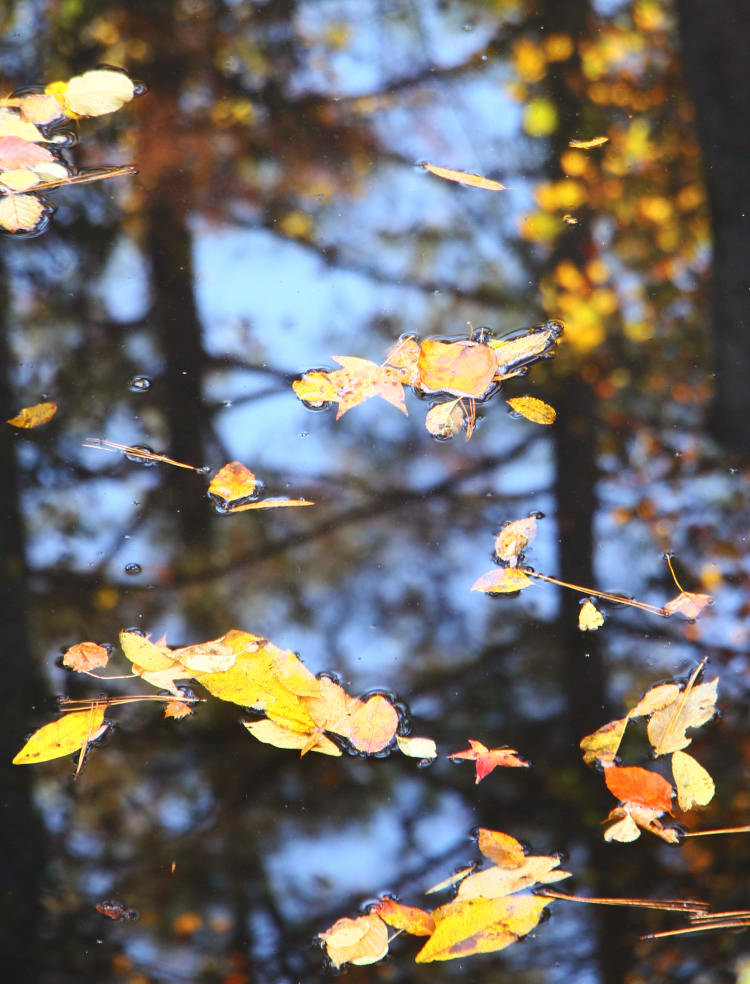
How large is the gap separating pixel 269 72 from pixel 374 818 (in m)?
1.66

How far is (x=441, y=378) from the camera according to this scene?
59.2 inches

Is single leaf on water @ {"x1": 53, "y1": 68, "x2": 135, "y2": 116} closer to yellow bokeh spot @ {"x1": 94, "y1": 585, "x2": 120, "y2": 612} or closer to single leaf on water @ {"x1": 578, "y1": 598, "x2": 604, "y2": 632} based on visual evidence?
yellow bokeh spot @ {"x1": 94, "y1": 585, "x2": 120, "y2": 612}

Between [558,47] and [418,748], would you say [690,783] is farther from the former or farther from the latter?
[558,47]

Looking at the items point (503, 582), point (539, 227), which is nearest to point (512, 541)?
point (503, 582)

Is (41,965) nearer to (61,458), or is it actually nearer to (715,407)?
(61,458)

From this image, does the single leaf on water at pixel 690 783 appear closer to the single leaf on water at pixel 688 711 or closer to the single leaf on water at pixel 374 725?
the single leaf on water at pixel 688 711

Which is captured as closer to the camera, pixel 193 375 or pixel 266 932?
pixel 266 932

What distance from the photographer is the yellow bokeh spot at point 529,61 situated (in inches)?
65.2

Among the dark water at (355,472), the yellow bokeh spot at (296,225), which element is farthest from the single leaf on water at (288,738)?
the yellow bokeh spot at (296,225)

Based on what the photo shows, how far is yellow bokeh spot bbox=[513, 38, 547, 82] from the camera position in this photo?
1655mm

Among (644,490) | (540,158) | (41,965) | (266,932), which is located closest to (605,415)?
(644,490)

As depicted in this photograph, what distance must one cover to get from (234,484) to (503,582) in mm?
592

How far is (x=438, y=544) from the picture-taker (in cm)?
146

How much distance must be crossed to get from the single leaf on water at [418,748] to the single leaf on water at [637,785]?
1.16ft
